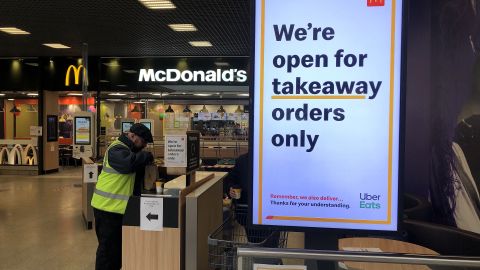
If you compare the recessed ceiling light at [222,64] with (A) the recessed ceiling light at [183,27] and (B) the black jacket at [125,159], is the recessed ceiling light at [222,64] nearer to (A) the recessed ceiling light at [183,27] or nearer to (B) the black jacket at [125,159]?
(A) the recessed ceiling light at [183,27]

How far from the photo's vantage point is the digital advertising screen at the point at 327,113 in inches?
61.3

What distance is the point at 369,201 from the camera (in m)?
1.57

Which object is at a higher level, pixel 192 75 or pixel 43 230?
pixel 192 75

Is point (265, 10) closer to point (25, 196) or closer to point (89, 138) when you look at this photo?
point (89, 138)

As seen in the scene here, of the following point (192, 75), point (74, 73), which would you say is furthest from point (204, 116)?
point (74, 73)

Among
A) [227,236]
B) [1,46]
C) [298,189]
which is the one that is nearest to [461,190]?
[227,236]

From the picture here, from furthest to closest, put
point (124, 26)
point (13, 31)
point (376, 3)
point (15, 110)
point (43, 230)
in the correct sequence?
point (15, 110) → point (13, 31) → point (124, 26) → point (43, 230) → point (376, 3)

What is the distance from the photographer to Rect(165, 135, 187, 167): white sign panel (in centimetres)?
343

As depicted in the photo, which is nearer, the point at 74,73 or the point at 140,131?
the point at 140,131

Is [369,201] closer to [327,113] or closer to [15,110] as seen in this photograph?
[327,113]

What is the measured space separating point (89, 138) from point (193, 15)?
128 inches

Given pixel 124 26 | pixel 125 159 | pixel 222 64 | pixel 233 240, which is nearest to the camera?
pixel 233 240

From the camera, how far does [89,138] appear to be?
871cm

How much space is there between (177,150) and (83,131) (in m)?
5.85
